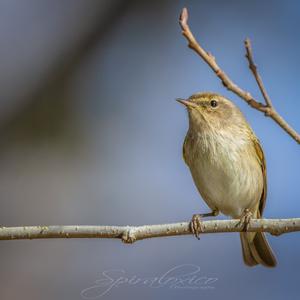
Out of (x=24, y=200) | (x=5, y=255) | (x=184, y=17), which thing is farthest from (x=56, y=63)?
(x=184, y=17)

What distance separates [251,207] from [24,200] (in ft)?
7.37

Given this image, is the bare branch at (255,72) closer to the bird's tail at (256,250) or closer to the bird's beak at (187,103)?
the bird's beak at (187,103)

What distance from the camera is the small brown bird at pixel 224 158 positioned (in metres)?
4.83

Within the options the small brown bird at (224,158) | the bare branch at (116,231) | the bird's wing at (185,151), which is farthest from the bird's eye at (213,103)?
the bare branch at (116,231)

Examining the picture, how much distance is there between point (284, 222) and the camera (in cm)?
335

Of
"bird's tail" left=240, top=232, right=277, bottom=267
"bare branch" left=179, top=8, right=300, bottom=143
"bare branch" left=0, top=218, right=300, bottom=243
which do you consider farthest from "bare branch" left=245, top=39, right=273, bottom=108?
"bird's tail" left=240, top=232, right=277, bottom=267

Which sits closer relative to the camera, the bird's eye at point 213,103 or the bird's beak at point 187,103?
the bird's beak at point 187,103

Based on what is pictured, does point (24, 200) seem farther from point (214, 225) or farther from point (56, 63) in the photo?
point (214, 225)

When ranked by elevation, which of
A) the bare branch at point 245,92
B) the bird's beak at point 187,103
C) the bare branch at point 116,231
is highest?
the bird's beak at point 187,103

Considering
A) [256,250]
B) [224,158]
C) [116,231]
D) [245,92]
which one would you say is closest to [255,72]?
[245,92]

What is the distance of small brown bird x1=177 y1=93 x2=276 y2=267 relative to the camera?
15.9 ft

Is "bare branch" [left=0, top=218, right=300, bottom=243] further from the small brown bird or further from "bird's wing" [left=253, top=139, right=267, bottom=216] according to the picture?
"bird's wing" [left=253, top=139, right=267, bottom=216]

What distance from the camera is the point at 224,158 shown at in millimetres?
4801

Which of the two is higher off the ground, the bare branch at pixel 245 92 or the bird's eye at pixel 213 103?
the bird's eye at pixel 213 103
